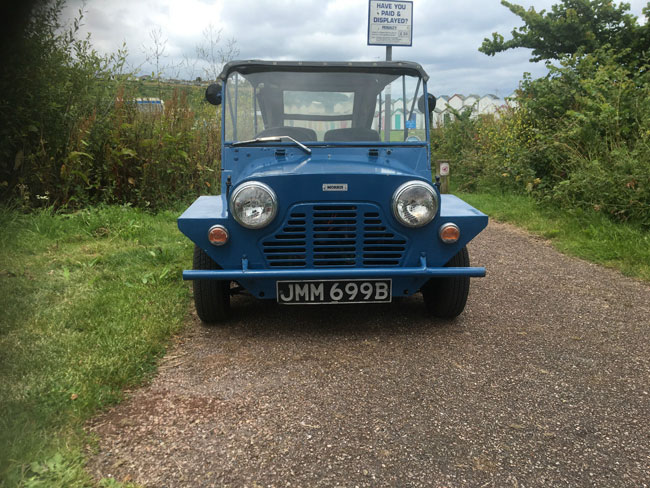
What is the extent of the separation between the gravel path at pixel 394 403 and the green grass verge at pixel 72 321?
16cm

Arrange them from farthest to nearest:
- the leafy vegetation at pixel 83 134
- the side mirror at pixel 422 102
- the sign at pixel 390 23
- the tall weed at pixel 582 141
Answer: the sign at pixel 390 23 < the tall weed at pixel 582 141 < the leafy vegetation at pixel 83 134 < the side mirror at pixel 422 102

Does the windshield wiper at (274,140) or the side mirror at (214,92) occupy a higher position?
the side mirror at (214,92)

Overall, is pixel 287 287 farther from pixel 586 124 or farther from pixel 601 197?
pixel 586 124

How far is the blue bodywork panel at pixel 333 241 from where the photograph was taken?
3266 mm

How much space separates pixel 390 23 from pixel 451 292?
5.59 m

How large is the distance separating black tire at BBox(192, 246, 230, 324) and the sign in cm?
546

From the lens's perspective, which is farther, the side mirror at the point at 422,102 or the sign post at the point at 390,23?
the sign post at the point at 390,23

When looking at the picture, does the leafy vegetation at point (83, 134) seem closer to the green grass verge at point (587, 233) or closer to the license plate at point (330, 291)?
the license plate at point (330, 291)

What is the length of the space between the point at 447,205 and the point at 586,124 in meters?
5.10

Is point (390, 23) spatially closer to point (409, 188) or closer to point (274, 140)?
point (274, 140)

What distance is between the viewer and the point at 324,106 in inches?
168

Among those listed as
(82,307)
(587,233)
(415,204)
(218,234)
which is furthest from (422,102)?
(587,233)

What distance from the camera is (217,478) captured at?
1991mm

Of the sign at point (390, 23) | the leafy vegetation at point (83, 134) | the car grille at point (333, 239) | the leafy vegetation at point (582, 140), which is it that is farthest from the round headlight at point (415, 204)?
the sign at point (390, 23)
